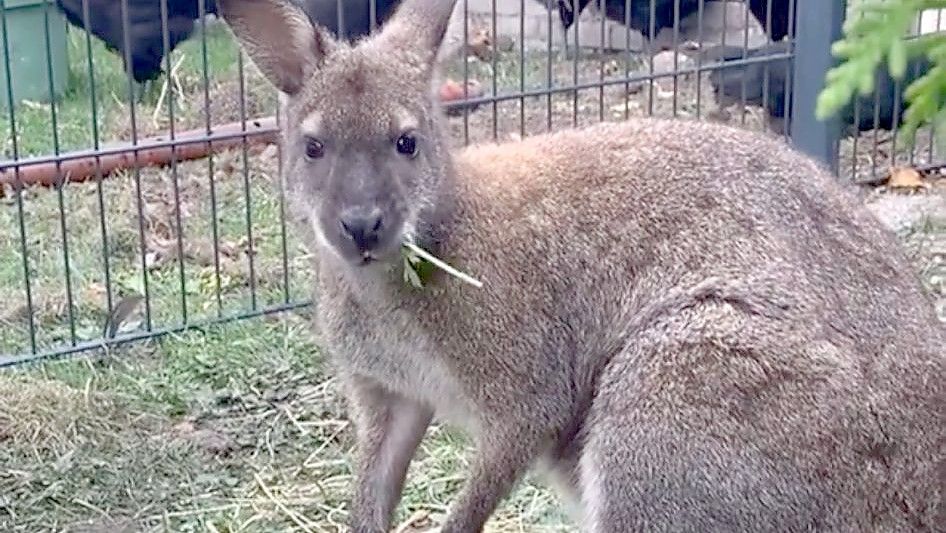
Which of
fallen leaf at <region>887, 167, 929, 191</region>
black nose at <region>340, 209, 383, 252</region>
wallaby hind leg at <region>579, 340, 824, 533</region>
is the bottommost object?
fallen leaf at <region>887, 167, 929, 191</region>

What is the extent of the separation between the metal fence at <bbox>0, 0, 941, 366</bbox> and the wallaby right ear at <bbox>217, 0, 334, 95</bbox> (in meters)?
0.39

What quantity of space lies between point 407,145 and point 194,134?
2.59 meters

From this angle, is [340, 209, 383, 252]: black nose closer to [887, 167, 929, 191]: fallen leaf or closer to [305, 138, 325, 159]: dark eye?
[305, 138, 325, 159]: dark eye

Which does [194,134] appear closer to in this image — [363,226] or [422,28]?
[422,28]

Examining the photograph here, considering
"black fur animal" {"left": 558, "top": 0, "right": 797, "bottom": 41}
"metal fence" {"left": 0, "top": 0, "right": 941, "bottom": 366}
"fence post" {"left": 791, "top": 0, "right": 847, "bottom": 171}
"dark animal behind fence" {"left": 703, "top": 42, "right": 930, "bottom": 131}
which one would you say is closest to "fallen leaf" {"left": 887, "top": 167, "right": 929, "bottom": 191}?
"metal fence" {"left": 0, "top": 0, "right": 941, "bottom": 366}

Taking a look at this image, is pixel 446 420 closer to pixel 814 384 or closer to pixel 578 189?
pixel 578 189

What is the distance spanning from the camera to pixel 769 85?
6.46 m

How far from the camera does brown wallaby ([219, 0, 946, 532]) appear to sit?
308cm

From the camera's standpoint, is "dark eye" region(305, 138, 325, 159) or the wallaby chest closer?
"dark eye" region(305, 138, 325, 159)

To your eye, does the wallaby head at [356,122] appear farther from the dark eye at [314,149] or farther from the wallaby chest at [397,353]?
the wallaby chest at [397,353]

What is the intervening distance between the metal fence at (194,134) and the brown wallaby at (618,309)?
428 millimetres

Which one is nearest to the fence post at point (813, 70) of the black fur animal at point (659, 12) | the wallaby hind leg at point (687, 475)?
the black fur animal at point (659, 12)

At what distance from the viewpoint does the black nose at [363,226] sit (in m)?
3.10

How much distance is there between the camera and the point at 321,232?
321 cm
